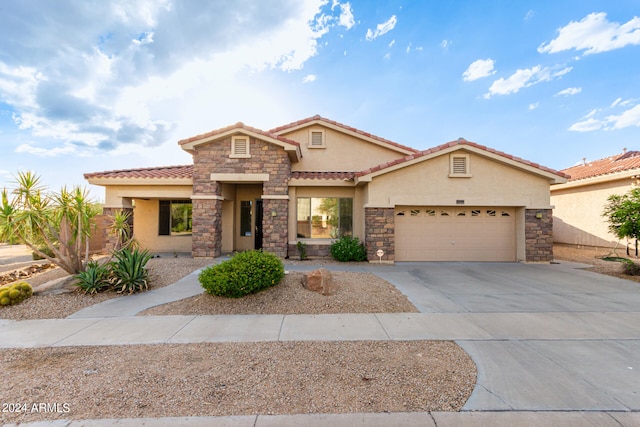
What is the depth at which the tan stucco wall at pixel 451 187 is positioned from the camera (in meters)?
11.4

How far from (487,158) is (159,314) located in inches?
477

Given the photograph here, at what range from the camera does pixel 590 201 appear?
15148 mm

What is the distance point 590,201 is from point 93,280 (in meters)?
21.6

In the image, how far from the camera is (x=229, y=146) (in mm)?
11805

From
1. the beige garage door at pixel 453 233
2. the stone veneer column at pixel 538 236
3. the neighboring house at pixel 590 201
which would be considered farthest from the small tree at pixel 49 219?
the neighboring house at pixel 590 201

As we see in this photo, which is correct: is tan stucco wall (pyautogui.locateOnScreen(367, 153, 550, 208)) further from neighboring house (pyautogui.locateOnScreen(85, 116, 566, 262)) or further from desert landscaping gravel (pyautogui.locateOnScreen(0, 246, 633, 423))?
desert landscaping gravel (pyautogui.locateOnScreen(0, 246, 633, 423))

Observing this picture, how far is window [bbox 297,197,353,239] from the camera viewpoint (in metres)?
12.6

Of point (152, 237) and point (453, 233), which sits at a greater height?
point (453, 233)

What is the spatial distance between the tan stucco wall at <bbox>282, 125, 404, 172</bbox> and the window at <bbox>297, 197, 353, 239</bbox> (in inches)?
84.1

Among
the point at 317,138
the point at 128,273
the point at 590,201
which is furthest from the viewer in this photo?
the point at 590,201

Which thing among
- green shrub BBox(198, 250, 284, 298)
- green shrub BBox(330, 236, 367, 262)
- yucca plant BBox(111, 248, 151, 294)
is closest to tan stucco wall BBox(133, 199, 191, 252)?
yucca plant BBox(111, 248, 151, 294)

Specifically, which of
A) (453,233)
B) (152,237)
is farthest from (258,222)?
(453,233)

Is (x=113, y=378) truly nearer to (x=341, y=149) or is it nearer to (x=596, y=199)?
(x=341, y=149)

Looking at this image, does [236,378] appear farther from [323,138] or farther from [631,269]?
[631,269]
